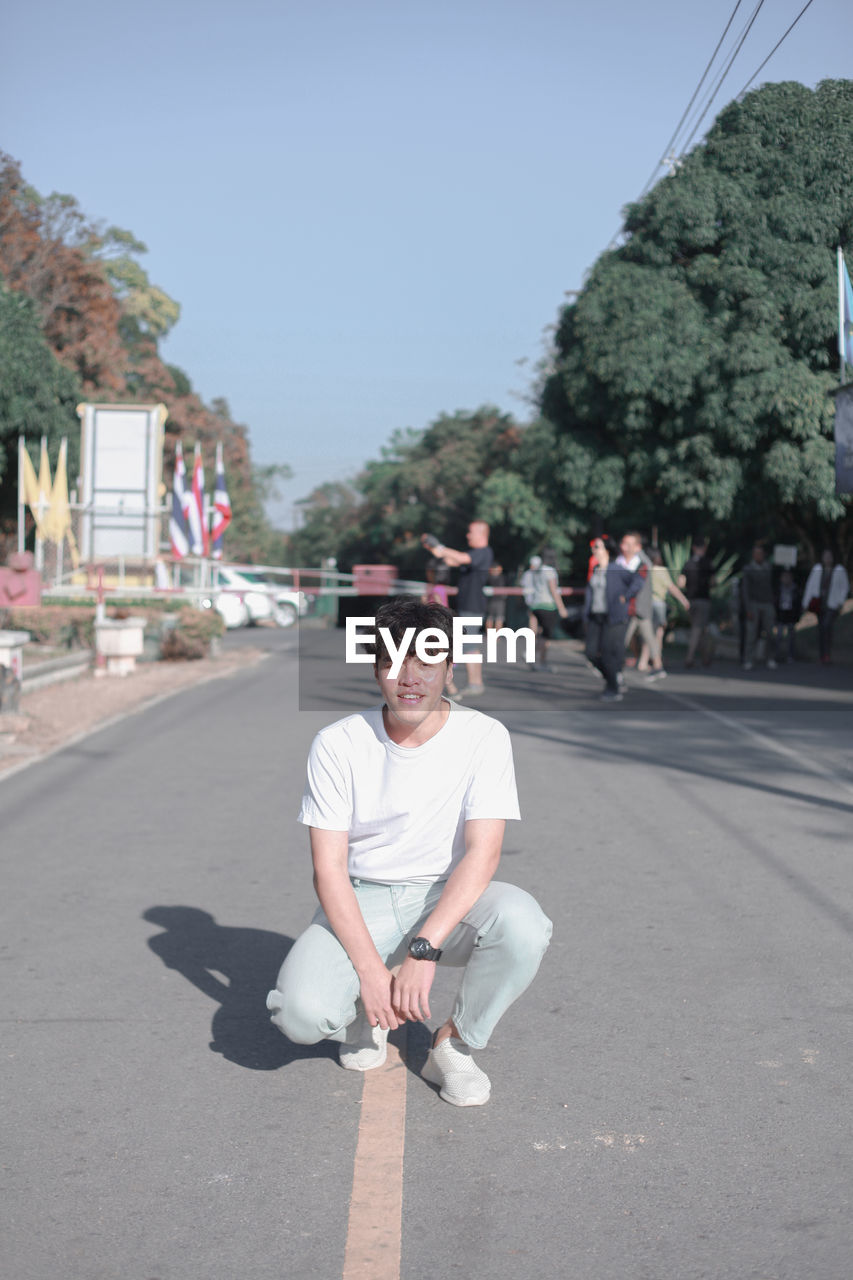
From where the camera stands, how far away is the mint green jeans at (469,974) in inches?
154

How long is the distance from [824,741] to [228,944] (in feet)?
24.7

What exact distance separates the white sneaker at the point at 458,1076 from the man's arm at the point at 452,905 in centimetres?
24

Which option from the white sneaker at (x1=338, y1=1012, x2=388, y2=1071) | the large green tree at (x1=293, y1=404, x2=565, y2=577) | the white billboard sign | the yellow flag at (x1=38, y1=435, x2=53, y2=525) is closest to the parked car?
the large green tree at (x1=293, y1=404, x2=565, y2=577)

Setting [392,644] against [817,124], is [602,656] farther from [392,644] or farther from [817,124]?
[392,644]

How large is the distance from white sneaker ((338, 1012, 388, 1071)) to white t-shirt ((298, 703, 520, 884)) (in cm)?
49

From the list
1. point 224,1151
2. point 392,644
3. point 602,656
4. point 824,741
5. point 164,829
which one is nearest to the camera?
point 224,1151

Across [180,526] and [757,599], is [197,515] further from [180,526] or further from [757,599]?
[757,599]

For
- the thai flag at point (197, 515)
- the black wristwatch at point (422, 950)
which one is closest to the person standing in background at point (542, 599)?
the thai flag at point (197, 515)

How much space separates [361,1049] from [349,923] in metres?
0.64

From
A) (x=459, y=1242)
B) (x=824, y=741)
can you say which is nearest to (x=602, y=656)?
(x=824, y=741)

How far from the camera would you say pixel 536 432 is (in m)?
48.8

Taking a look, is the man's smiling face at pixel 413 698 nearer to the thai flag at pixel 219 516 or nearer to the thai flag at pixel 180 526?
the thai flag at pixel 180 526

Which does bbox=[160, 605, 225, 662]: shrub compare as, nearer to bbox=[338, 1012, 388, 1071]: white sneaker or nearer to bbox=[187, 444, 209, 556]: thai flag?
bbox=[187, 444, 209, 556]: thai flag

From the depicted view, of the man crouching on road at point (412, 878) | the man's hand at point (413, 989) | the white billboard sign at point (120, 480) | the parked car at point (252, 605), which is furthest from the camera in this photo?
the parked car at point (252, 605)
